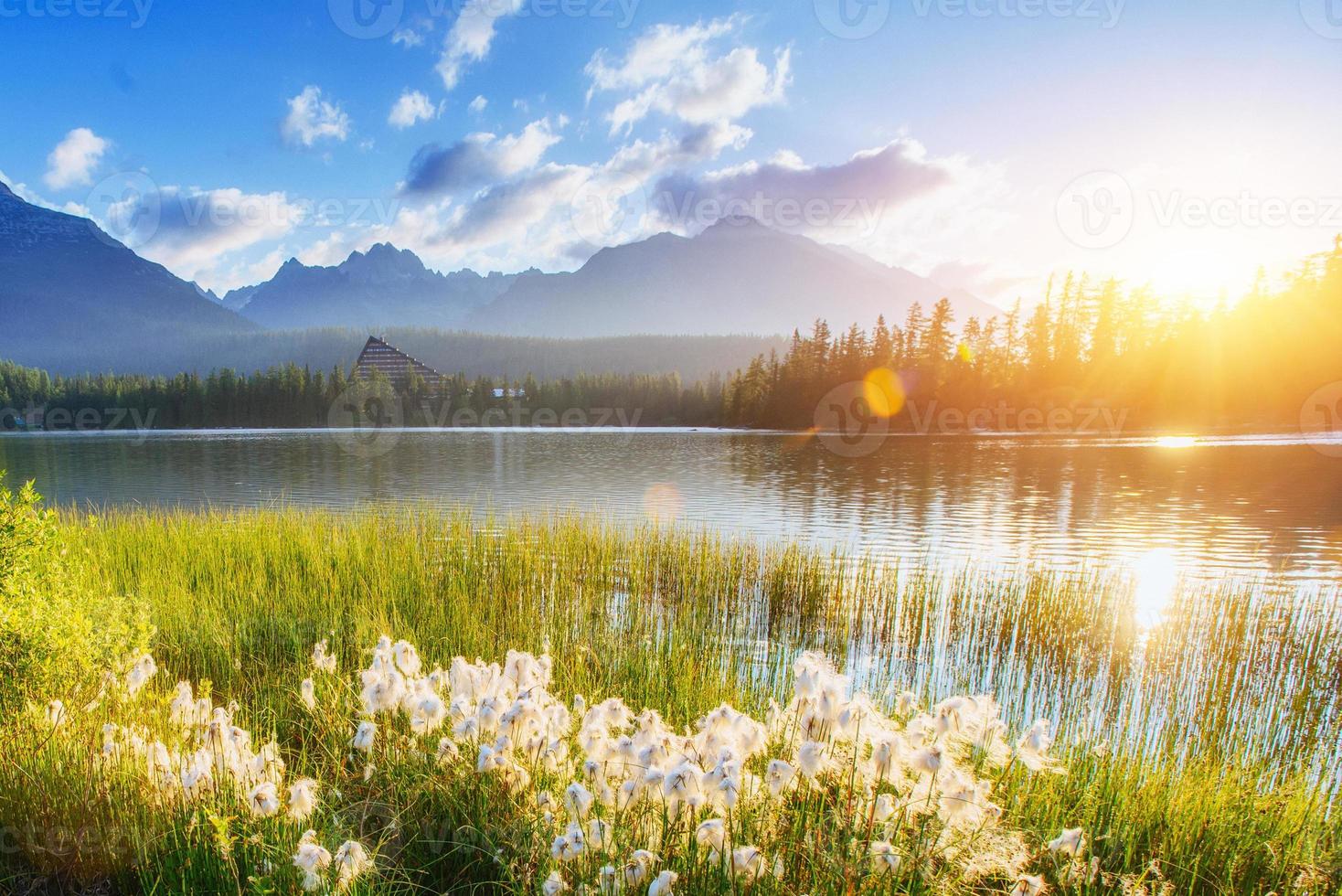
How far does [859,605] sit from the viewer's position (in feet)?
39.7

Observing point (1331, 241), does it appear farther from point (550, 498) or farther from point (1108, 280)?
point (550, 498)

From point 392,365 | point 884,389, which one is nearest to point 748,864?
point 884,389

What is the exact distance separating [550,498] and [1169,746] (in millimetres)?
23681

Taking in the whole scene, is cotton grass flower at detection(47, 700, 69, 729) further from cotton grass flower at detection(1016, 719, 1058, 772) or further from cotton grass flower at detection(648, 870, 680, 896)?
cotton grass flower at detection(1016, 719, 1058, 772)

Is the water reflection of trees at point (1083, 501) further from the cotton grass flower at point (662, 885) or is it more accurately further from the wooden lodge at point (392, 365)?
the wooden lodge at point (392, 365)

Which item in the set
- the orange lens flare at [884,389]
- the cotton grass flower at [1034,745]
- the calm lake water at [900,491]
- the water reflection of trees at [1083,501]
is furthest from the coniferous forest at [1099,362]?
the cotton grass flower at [1034,745]

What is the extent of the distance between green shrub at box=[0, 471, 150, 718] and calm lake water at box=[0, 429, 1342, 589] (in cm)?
1467

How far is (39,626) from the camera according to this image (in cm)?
522

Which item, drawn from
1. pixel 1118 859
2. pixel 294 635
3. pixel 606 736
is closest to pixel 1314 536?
pixel 1118 859

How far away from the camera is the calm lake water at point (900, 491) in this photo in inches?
744

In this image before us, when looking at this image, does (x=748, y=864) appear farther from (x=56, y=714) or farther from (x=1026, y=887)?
(x=56, y=714)

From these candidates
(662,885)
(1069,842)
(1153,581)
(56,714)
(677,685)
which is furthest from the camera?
(1153,581)

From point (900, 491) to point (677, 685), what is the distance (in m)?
26.6

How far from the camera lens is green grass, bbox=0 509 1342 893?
3.99 metres
